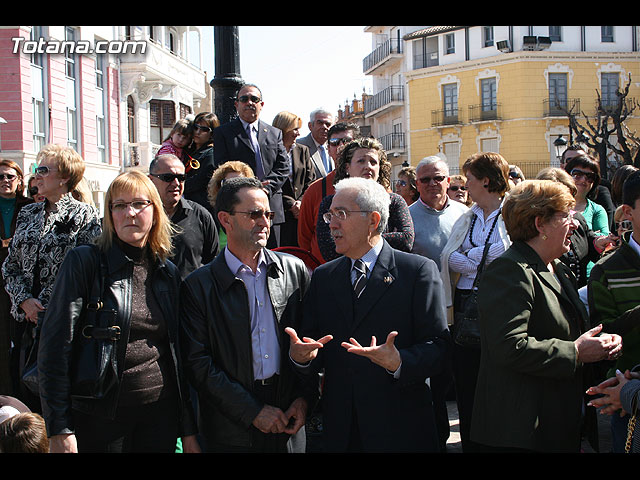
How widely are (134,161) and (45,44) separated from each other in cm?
988

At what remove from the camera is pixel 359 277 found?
345 cm

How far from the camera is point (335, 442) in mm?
Result: 3311

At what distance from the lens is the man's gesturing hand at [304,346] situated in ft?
10.3

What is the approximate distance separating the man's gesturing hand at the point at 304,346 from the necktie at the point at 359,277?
362 millimetres

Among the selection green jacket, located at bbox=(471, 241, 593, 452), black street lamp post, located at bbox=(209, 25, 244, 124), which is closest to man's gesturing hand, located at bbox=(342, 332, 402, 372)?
green jacket, located at bbox=(471, 241, 593, 452)

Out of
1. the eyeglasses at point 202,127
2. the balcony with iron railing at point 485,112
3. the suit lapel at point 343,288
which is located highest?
the balcony with iron railing at point 485,112

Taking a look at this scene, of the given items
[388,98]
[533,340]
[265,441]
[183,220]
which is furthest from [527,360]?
[388,98]

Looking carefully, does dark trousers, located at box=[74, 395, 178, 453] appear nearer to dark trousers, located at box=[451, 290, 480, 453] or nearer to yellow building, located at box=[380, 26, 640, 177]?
dark trousers, located at box=[451, 290, 480, 453]

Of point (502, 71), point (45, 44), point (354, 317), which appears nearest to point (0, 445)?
point (354, 317)

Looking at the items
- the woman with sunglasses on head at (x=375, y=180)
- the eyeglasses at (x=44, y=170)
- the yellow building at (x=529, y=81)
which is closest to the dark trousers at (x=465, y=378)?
the woman with sunglasses on head at (x=375, y=180)

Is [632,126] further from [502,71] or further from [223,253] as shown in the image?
[223,253]

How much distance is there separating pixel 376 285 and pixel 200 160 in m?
4.43

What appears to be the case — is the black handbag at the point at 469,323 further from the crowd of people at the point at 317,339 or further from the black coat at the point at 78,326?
the black coat at the point at 78,326
